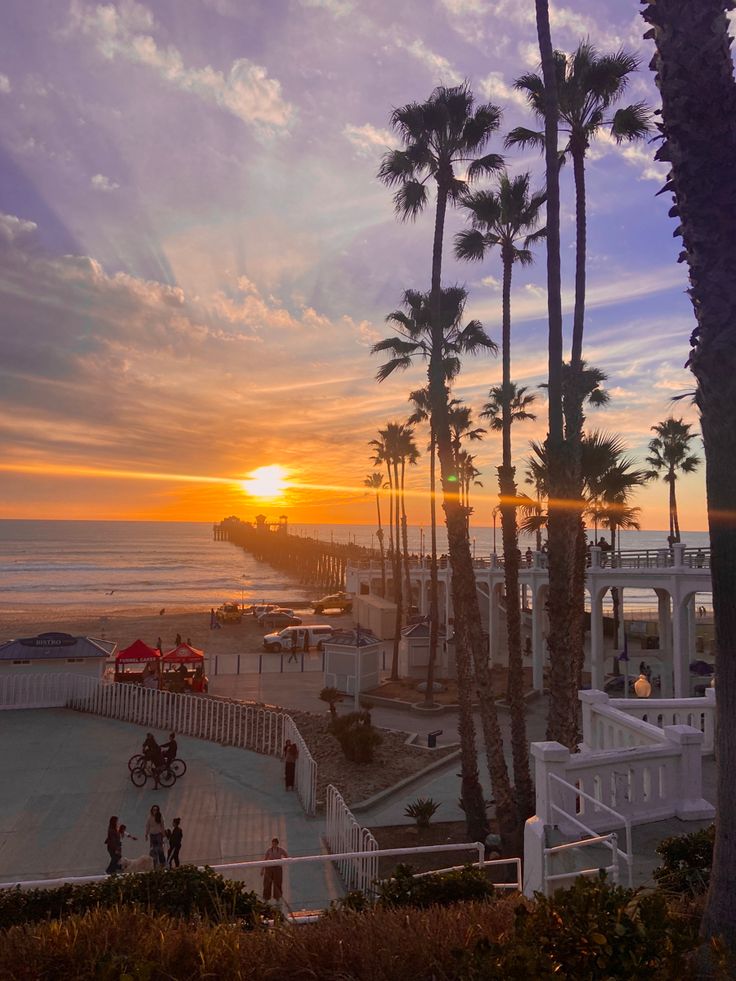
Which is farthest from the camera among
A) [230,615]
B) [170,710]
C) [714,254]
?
[230,615]

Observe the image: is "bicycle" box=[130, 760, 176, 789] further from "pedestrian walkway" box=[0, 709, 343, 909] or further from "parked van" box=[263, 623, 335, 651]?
"parked van" box=[263, 623, 335, 651]

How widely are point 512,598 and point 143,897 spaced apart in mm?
11056

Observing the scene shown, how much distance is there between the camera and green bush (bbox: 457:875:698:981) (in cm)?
398

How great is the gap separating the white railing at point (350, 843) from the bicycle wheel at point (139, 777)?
16.7 feet

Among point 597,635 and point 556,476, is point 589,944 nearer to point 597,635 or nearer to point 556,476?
point 556,476

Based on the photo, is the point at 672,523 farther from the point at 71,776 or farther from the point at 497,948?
the point at 497,948

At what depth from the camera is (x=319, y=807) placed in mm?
14781

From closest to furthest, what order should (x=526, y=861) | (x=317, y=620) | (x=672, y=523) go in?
(x=526, y=861) → (x=672, y=523) → (x=317, y=620)

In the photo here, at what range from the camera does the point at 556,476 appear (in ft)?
38.0

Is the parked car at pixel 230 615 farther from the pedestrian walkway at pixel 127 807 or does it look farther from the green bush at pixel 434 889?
the green bush at pixel 434 889

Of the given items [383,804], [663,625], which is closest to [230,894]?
[383,804]

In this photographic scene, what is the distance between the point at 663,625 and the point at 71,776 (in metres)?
24.1

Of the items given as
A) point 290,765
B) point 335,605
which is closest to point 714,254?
point 290,765

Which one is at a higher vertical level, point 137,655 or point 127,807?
point 137,655
